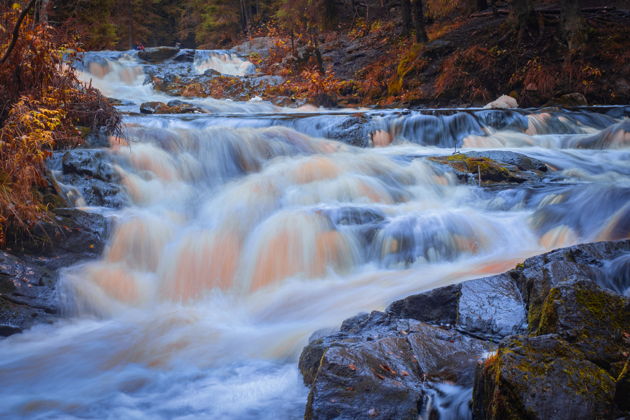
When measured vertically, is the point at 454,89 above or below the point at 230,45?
below

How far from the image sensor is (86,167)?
21.7 feet

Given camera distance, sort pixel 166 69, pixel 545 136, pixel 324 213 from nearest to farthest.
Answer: pixel 324 213
pixel 545 136
pixel 166 69

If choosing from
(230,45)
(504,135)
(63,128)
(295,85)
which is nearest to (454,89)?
(504,135)

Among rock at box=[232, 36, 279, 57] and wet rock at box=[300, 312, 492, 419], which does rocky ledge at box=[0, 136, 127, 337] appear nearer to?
wet rock at box=[300, 312, 492, 419]

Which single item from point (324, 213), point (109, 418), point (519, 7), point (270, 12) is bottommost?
point (109, 418)

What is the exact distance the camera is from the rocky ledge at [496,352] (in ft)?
6.58

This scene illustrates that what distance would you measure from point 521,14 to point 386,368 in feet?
49.1

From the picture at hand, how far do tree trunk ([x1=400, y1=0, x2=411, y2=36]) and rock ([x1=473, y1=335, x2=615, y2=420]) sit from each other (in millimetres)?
18141

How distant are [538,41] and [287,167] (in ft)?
34.0

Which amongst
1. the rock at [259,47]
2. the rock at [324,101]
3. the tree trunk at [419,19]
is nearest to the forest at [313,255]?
the tree trunk at [419,19]

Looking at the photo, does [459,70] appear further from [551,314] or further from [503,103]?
[551,314]

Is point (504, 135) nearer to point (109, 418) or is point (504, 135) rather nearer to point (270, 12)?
point (109, 418)

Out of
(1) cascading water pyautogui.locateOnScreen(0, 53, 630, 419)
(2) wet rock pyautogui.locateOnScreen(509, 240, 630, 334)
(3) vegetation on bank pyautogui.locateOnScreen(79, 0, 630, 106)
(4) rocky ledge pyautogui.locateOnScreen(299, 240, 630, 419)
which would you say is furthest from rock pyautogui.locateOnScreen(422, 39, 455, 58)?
(4) rocky ledge pyautogui.locateOnScreen(299, 240, 630, 419)

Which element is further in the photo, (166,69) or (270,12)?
(270,12)
